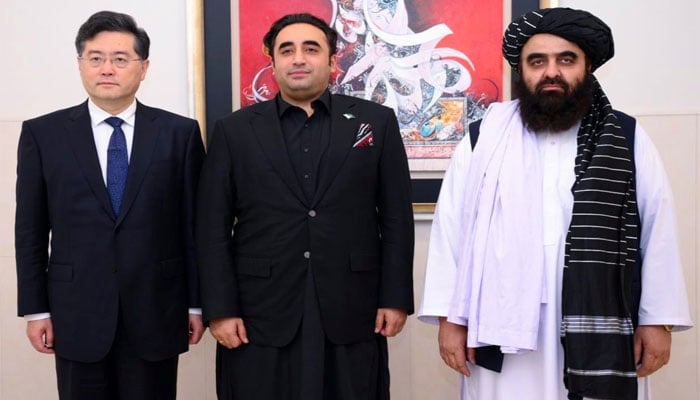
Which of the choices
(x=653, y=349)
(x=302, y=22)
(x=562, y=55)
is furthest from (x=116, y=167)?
(x=653, y=349)

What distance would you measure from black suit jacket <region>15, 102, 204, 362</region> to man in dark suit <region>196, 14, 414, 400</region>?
0.42 ft

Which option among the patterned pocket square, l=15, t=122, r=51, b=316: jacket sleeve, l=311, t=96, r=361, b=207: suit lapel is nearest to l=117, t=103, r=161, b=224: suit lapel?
l=15, t=122, r=51, b=316: jacket sleeve

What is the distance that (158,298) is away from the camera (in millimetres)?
2121

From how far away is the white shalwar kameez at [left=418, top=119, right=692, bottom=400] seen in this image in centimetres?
203

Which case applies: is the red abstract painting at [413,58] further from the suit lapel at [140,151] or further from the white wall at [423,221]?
the suit lapel at [140,151]

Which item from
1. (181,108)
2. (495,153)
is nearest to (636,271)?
(495,153)

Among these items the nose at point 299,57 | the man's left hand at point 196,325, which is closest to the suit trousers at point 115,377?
the man's left hand at point 196,325

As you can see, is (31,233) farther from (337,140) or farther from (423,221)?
(423,221)

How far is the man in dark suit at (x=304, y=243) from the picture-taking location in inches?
83.8

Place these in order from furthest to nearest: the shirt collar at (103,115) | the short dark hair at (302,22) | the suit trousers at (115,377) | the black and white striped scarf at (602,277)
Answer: the short dark hair at (302,22) → the shirt collar at (103,115) → the suit trousers at (115,377) → the black and white striped scarf at (602,277)

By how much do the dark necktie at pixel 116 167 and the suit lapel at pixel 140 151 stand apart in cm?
3

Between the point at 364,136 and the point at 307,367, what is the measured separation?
2.51ft

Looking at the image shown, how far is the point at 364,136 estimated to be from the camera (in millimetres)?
2217

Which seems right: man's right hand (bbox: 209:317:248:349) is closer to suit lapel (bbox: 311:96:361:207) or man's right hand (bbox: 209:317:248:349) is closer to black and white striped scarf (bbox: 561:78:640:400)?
suit lapel (bbox: 311:96:361:207)
